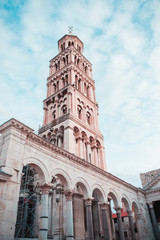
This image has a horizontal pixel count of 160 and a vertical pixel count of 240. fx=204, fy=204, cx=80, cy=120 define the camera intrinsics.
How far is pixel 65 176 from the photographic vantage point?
56.7ft

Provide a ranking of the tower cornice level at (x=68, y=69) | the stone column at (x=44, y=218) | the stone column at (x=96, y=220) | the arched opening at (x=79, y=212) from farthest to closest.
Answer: the tower cornice level at (x=68, y=69), the stone column at (x=96, y=220), the arched opening at (x=79, y=212), the stone column at (x=44, y=218)

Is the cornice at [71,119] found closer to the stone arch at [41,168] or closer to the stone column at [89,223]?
the stone column at [89,223]

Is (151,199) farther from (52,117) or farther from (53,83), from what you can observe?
(53,83)

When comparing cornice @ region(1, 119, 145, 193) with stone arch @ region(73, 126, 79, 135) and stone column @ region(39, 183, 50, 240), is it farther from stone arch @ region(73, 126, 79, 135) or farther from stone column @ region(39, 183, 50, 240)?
stone arch @ region(73, 126, 79, 135)

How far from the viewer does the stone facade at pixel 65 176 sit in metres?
14.0

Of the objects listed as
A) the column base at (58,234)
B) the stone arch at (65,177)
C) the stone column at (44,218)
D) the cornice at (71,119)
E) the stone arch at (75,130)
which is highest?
the cornice at (71,119)

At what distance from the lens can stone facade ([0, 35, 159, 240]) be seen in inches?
549

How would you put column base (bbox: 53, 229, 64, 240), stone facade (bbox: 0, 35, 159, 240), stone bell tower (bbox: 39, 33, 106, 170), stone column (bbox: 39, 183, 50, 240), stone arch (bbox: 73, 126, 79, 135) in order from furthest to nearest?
stone arch (bbox: 73, 126, 79, 135)
stone bell tower (bbox: 39, 33, 106, 170)
column base (bbox: 53, 229, 64, 240)
stone facade (bbox: 0, 35, 159, 240)
stone column (bbox: 39, 183, 50, 240)

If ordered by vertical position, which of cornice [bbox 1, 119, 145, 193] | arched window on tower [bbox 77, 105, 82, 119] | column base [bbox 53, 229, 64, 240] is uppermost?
arched window on tower [bbox 77, 105, 82, 119]

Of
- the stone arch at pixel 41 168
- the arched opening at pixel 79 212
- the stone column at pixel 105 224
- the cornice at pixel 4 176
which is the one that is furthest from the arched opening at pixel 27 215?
the cornice at pixel 4 176

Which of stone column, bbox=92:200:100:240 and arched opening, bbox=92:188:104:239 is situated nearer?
arched opening, bbox=92:188:104:239

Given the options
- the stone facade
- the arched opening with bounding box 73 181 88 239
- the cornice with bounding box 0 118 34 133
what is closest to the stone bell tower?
the stone facade

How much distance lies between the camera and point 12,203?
40.2ft

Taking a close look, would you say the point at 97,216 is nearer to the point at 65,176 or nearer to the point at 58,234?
the point at 58,234
